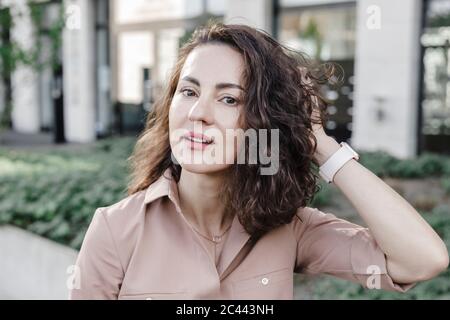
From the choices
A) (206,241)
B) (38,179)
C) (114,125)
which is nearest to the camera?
(206,241)

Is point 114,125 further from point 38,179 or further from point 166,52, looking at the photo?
point 38,179

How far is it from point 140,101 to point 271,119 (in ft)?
43.3

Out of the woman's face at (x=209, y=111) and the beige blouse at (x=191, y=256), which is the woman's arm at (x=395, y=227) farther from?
the woman's face at (x=209, y=111)

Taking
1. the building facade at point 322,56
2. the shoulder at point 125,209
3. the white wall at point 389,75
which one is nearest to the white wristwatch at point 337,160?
the shoulder at point 125,209

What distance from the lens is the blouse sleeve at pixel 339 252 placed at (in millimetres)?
1749

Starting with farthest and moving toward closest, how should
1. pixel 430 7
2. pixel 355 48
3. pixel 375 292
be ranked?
pixel 355 48 < pixel 430 7 < pixel 375 292

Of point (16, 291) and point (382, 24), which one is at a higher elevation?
point (382, 24)

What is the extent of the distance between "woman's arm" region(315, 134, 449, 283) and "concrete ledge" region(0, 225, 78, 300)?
2709mm

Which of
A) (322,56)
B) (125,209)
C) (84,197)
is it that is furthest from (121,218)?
(322,56)

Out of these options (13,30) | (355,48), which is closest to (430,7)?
(355,48)

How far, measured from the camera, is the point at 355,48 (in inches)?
407

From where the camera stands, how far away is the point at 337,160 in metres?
1.72
